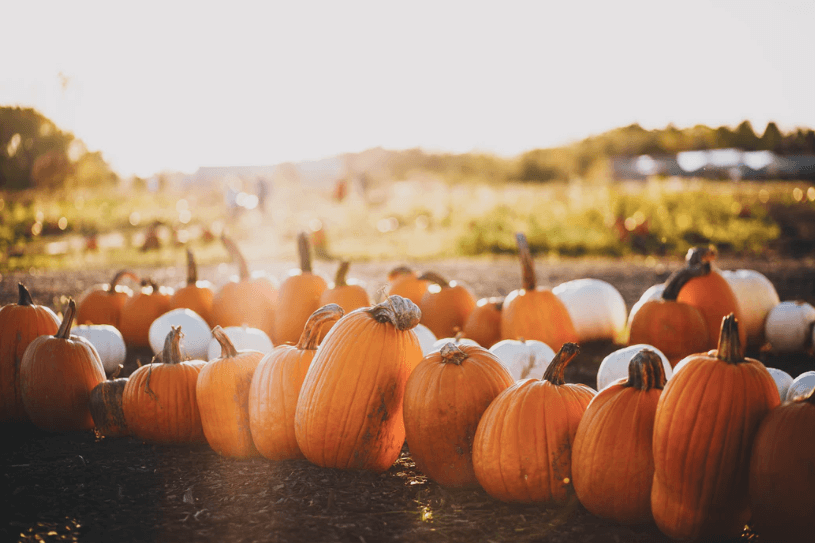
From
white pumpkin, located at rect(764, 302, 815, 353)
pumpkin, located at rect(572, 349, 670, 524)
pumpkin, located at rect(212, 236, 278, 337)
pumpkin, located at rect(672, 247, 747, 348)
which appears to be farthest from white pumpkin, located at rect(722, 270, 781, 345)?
pumpkin, located at rect(212, 236, 278, 337)

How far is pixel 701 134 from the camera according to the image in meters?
38.8

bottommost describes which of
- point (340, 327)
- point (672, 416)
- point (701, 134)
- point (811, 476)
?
point (811, 476)

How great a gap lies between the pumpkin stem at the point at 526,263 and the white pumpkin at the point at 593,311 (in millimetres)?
987

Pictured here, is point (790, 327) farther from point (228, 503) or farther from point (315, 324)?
point (228, 503)

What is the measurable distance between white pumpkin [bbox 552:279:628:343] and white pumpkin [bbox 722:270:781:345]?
1.05 metres

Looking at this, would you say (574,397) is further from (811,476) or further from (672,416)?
(811,476)

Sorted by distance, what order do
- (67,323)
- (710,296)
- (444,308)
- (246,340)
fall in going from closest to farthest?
(67,323) < (246,340) < (710,296) < (444,308)

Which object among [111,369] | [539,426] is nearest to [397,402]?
[539,426]

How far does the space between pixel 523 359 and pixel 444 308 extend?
4.22ft

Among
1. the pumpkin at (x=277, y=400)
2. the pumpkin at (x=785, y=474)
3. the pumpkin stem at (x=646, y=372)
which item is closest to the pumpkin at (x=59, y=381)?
the pumpkin at (x=277, y=400)

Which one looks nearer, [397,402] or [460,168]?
[397,402]

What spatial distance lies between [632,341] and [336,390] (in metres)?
2.86

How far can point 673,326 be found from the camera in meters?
5.01

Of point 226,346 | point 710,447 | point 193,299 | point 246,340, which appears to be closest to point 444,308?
point 246,340
